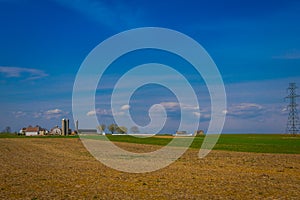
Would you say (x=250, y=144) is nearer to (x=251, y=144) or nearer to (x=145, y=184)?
(x=251, y=144)

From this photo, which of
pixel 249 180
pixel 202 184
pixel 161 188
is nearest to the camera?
pixel 161 188

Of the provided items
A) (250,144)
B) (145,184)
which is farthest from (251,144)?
(145,184)

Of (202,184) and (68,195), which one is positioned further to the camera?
(202,184)

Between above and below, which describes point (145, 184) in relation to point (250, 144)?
above

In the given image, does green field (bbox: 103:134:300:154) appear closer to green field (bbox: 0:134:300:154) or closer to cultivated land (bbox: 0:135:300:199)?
green field (bbox: 0:134:300:154)

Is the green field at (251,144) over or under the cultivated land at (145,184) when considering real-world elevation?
under

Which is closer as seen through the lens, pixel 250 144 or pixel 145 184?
pixel 145 184

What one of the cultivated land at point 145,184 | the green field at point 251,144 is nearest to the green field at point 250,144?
the green field at point 251,144

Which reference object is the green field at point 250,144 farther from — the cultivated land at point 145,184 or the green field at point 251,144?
the cultivated land at point 145,184

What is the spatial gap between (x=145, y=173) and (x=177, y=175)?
88.6 inches

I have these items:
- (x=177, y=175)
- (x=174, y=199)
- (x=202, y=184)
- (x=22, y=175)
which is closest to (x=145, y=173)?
(x=177, y=175)

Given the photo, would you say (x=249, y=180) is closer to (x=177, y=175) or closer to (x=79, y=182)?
(x=177, y=175)

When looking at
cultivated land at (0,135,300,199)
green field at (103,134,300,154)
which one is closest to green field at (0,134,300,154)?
green field at (103,134,300,154)

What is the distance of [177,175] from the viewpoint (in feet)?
76.5
